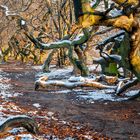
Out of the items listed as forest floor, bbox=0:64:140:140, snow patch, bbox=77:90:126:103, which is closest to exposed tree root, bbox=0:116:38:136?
forest floor, bbox=0:64:140:140

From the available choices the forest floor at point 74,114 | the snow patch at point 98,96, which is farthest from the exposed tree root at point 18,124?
the snow patch at point 98,96

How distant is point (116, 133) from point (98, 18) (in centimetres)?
311

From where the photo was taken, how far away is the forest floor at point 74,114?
31.7ft

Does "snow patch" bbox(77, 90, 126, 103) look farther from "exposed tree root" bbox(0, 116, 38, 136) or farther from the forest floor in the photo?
"exposed tree root" bbox(0, 116, 38, 136)

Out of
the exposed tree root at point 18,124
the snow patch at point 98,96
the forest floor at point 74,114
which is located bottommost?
the snow patch at point 98,96

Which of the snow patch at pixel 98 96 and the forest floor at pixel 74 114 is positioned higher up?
the forest floor at pixel 74 114

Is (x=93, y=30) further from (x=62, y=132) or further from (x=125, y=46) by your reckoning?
(x=62, y=132)

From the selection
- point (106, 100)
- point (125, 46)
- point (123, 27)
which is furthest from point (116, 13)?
point (106, 100)

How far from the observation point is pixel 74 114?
12.8 metres

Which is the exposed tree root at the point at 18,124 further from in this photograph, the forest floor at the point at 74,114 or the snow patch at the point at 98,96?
the snow patch at the point at 98,96

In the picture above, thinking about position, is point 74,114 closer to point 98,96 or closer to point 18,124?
point 98,96

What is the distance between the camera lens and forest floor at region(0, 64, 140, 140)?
966 centimetres

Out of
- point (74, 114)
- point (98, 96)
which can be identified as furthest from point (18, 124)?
point (98, 96)

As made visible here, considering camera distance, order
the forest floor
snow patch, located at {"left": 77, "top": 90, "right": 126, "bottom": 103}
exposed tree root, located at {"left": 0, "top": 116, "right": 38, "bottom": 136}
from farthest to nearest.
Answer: snow patch, located at {"left": 77, "top": 90, "right": 126, "bottom": 103} → the forest floor → exposed tree root, located at {"left": 0, "top": 116, "right": 38, "bottom": 136}
